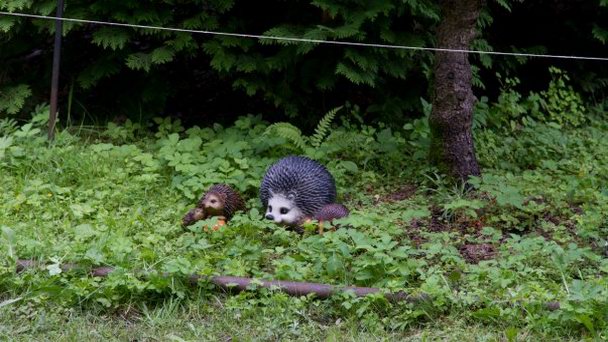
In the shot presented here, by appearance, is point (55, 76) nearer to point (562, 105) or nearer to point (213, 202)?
point (213, 202)

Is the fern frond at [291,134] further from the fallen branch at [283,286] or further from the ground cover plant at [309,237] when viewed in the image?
the fallen branch at [283,286]

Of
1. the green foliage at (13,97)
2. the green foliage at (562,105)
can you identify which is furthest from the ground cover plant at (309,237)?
the green foliage at (562,105)

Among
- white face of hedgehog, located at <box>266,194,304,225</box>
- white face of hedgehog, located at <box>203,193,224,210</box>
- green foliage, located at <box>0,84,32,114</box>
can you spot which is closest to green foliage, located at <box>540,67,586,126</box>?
white face of hedgehog, located at <box>266,194,304,225</box>

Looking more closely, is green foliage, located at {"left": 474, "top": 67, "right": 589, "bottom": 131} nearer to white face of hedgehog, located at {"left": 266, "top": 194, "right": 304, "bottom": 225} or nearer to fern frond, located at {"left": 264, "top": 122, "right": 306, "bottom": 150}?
fern frond, located at {"left": 264, "top": 122, "right": 306, "bottom": 150}

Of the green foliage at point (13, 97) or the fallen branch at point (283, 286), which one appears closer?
the fallen branch at point (283, 286)

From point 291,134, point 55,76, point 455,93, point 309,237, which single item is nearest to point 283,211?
point 309,237

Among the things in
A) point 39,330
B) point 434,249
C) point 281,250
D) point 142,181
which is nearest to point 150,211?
point 142,181

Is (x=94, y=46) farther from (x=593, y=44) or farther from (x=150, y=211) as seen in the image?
(x=593, y=44)

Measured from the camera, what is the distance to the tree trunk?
19.2 feet

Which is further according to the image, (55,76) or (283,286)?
(55,76)

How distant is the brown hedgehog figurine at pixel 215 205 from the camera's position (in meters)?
5.43

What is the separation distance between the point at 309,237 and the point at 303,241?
8 centimetres

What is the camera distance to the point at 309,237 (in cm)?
511

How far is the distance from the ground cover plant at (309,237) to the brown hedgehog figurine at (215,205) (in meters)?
0.14
